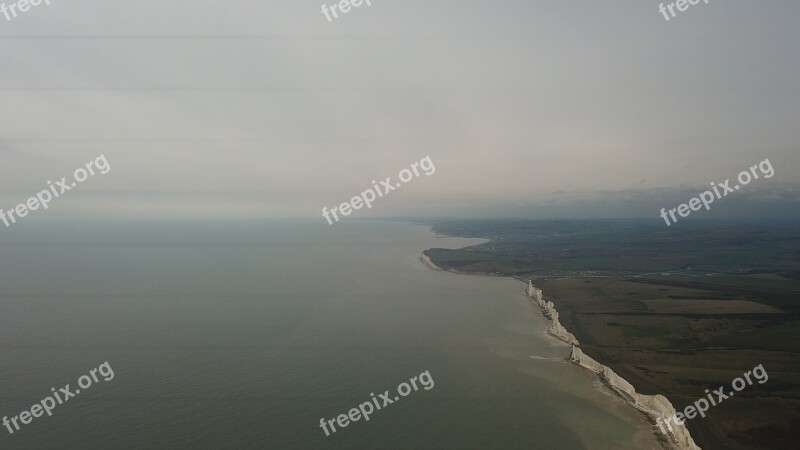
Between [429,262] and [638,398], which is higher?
[429,262]

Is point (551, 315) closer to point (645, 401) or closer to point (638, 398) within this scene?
point (638, 398)

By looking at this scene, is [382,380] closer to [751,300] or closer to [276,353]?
[276,353]

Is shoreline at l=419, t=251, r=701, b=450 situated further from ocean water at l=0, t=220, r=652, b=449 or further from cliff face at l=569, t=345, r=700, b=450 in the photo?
ocean water at l=0, t=220, r=652, b=449

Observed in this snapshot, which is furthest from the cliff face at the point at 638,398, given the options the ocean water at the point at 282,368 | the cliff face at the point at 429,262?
the cliff face at the point at 429,262

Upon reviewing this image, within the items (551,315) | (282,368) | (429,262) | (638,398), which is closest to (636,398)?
(638,398)

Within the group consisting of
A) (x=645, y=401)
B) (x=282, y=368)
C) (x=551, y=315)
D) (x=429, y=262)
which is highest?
(x=429, y=262)

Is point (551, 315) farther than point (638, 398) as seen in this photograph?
Yes

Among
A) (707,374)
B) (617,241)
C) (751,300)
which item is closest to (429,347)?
(707,374)
